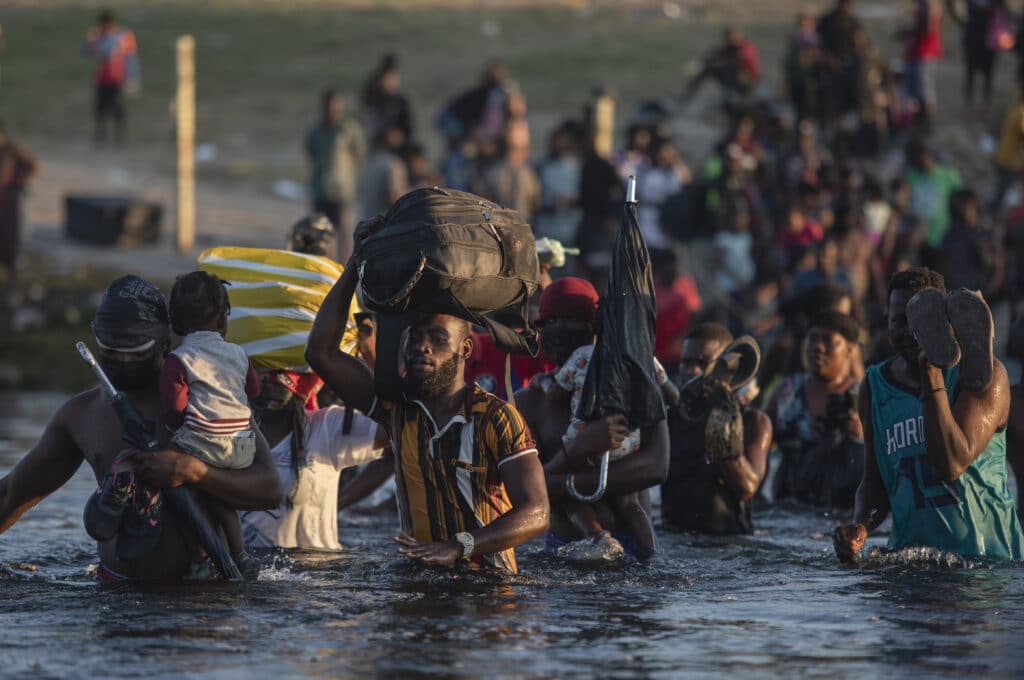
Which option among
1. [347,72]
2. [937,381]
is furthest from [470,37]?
[937,381]

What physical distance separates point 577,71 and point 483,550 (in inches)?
1254

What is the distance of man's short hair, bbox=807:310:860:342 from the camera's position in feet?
38.4

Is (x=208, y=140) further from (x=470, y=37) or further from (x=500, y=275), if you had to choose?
(x=500, y=275)

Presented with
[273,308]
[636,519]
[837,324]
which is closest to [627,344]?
[636,519]

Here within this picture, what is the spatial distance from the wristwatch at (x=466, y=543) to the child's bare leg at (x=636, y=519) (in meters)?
1.89

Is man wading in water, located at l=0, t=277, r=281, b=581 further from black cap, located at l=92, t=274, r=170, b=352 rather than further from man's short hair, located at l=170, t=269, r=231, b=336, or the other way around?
man's short hair, located at l=170, t=269, r=231, b=336

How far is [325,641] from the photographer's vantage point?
7.04 m

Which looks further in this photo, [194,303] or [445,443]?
[445,443]

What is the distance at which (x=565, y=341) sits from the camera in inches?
354

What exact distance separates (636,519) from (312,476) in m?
1.52

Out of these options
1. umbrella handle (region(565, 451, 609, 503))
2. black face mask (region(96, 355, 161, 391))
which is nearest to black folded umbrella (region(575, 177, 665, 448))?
umbrella handle (region(565, 451, 609, 503))

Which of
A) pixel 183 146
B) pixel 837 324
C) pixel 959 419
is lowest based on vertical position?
pixel 959 419

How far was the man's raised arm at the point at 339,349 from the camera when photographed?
7.60 meters

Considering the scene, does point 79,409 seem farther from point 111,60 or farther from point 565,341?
point 111,60
